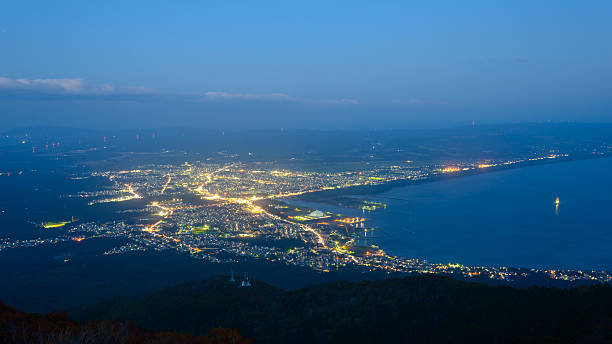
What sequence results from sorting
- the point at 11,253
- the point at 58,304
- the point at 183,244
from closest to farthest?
the point at 58,304
the point at 11,253
the point at 183,244

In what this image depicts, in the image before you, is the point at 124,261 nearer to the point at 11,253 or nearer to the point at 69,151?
the point at 11,253

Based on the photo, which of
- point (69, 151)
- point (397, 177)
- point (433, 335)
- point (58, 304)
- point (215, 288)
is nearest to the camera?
point (433, 335)

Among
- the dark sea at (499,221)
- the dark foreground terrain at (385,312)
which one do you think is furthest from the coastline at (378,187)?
the dark foreground terrain at (385,312)

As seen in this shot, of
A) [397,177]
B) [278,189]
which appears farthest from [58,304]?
[397,177]

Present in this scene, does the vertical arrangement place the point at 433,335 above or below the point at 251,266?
above

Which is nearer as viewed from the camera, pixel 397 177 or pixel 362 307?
pixel 362 307

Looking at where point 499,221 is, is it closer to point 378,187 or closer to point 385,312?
point 378,187
